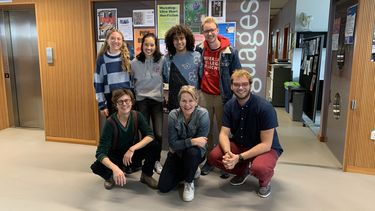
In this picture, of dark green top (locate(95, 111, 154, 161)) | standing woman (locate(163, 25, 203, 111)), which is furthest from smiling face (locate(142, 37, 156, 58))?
dark green top (locate(95, 111, 154, 161))

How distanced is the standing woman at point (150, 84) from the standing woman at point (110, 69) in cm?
10

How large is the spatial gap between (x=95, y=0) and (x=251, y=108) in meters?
2.25

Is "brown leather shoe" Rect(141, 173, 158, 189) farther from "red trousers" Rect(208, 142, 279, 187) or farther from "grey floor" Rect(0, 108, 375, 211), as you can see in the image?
"red trousers" Rect(208, 142, 279, 187)

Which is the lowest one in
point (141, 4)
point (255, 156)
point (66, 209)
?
point (66, 209)

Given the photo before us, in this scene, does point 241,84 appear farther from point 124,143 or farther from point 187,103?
point 124,143

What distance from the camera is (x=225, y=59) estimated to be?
9.00ft

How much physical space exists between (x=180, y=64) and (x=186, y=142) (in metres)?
0.77

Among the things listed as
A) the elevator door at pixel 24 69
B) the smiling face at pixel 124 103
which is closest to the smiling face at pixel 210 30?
the smiling face at pixel 124 103

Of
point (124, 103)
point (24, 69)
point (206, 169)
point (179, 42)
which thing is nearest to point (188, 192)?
point (206, 169)

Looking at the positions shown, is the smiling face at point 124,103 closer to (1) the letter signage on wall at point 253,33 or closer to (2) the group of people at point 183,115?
(2) the group of people at point 183,115

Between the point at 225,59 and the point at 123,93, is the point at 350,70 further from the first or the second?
the point at 123,93

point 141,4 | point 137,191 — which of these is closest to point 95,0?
point 141,4

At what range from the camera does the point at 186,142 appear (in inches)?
98.1

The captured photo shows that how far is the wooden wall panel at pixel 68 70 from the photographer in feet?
11.9
